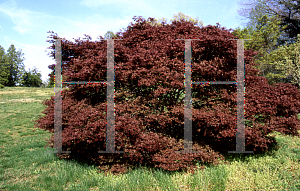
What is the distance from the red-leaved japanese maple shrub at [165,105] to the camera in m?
3.96

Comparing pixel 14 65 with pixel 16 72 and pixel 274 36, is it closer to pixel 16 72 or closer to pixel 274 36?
pixel 16 72

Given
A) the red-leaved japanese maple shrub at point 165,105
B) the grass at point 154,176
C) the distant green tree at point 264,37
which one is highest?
the distant green tree at point 264,37

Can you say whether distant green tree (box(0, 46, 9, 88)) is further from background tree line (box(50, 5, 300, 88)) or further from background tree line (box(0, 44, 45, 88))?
background tree line (box(50, 5, 300, 88))

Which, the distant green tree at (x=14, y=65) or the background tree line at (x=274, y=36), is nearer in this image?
the background tree line at (x=274, y=36)

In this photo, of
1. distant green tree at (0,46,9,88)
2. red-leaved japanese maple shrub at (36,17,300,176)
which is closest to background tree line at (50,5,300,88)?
red-leaved japanese maple shrub at (36,17,300,176)

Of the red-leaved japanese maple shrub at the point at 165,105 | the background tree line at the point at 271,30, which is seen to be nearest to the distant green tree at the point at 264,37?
the background tree line at the point at 271,30

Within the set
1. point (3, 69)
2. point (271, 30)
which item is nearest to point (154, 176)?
point (271, 30)

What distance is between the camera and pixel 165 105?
170 inches

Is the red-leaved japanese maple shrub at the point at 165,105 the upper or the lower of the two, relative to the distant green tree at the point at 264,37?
lower

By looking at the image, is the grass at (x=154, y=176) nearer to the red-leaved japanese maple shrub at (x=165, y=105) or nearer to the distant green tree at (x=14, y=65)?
the red-leaved japanese maple shrub at (x=165, y=105)

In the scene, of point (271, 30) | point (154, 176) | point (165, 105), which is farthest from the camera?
point (271, 30)

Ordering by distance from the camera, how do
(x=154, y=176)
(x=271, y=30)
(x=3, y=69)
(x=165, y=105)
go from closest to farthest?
1. (x=154, y=176)
2. (x=165, y=105)
3. (x=271, y=30)
4. (x=3, y=69)

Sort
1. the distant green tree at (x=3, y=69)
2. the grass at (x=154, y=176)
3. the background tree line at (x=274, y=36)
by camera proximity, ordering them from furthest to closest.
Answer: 1. the distant green tree at (x=3, y=69)
2. the background tree line at (x=274, y=36)
3. the grass at (x=154, y=176)

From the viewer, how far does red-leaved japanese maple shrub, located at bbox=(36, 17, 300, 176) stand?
3.96 meters
